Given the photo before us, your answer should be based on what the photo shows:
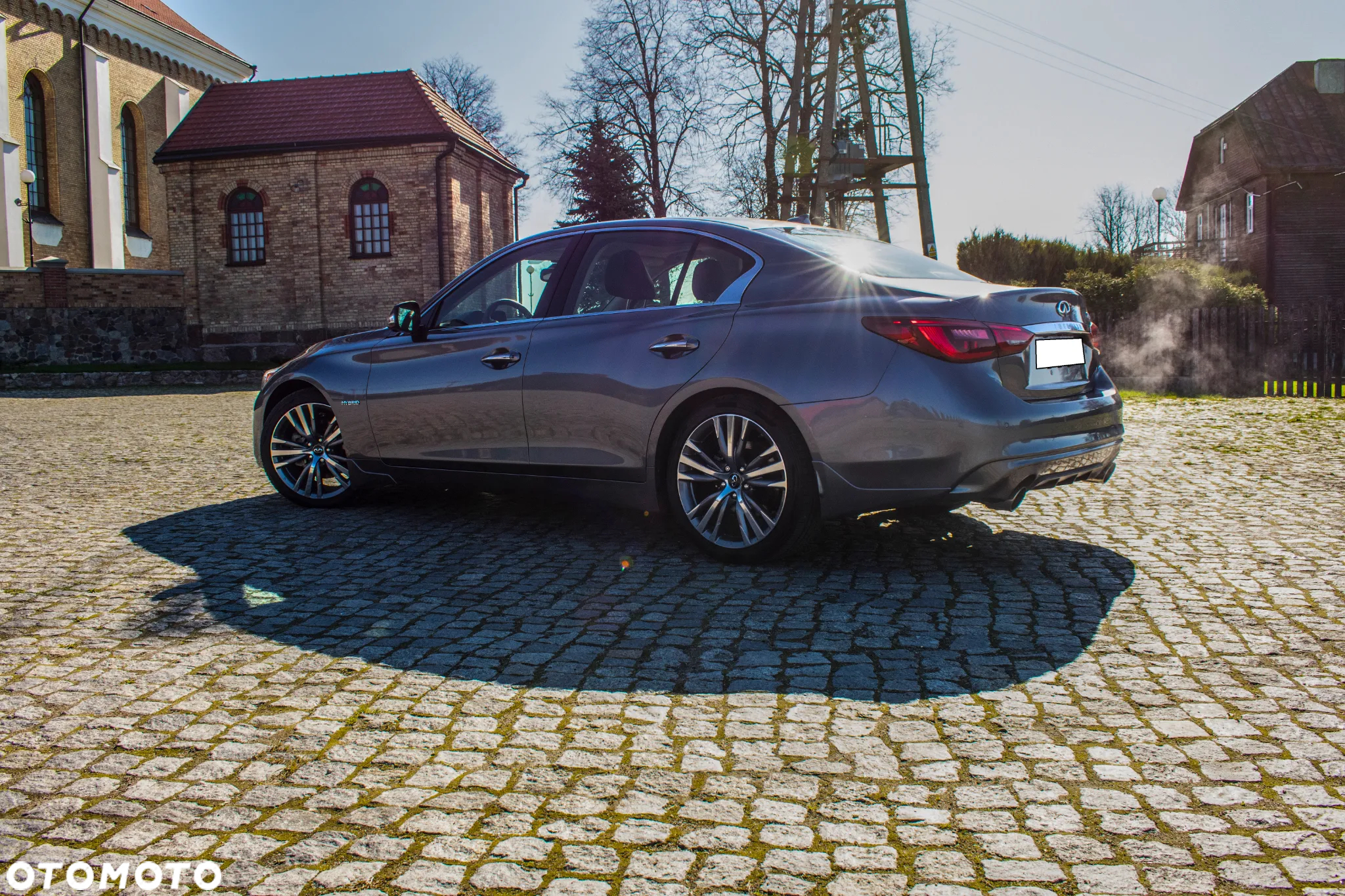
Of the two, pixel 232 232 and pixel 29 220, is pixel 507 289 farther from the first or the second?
pixel 29 220

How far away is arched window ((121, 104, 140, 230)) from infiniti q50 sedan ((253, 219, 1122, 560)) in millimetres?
40520

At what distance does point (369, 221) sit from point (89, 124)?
14.6 metres

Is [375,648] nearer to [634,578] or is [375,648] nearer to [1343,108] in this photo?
[634,578]

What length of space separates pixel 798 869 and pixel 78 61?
145 feet

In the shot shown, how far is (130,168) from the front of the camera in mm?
41875

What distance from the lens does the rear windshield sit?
512 centimetres

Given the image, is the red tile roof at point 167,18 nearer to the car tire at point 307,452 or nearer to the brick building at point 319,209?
the brick building at point 319,209

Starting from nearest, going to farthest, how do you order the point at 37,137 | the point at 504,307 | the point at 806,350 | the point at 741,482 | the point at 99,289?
the point at 806,350 → the point at 741,482 → the point at 504,307 → the point at 99,289 → the point at 37,137

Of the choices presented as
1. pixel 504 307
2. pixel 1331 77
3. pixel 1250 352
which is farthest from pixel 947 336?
pixel 1331 77

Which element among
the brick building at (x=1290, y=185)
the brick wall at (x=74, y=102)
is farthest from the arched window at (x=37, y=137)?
the brick building at (x=1290, y=185)

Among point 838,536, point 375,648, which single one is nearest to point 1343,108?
point 838,536

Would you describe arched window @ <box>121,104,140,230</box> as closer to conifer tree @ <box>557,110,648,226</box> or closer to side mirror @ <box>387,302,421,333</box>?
conifer tree @ <box>557,110,648,226</box>

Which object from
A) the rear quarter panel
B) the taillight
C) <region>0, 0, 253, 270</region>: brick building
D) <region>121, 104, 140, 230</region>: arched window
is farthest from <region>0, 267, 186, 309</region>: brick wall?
the taillight

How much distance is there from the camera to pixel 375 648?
3994 millimetres
